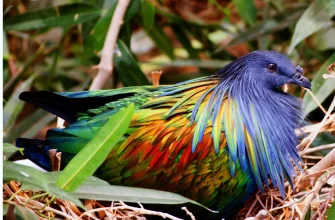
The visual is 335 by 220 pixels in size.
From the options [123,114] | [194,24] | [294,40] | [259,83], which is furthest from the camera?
[194,24]

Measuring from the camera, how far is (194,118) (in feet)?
5.24

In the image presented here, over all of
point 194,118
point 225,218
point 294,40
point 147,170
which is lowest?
point 225,218

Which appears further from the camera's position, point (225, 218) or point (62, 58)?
point (62, 58)

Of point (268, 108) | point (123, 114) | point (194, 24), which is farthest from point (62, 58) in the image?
point (123, 114)

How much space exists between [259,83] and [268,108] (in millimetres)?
64

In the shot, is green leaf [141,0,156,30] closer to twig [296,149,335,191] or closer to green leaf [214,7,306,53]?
green leaf [214,7,306,53]

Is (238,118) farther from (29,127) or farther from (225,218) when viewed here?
(29,127)

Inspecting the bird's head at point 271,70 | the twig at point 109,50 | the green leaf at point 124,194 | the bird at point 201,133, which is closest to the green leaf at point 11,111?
the twig at point 109,50

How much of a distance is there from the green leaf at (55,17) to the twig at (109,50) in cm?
19

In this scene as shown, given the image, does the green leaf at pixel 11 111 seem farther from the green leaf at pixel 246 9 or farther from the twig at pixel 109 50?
the green leaf at pixel 246 9

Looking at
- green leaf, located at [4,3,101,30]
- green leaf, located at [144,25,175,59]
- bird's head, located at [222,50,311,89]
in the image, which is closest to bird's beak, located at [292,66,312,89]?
bird's head, located at [222,50,311,89]

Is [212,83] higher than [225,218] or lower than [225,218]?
higher

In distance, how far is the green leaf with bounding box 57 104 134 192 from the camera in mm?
1177

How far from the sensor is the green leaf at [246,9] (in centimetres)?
222
